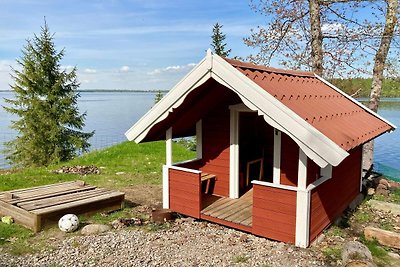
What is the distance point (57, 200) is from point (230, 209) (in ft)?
11.5

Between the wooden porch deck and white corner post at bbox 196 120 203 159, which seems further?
white corner post at bbox 196 120 203 159

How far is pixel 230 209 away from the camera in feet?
21.1

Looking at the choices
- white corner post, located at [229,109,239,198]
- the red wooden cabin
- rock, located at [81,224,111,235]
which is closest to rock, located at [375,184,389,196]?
→ the red wooden cabin

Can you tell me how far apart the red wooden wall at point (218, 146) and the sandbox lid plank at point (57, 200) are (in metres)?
2.48

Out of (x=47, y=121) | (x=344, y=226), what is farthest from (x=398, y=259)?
(x=47, y=121)

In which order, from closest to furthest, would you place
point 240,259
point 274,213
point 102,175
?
point 240,259
point 274,213
point 102,175

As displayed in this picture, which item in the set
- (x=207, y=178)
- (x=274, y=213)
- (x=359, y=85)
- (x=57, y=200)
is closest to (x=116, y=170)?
(x=57, y=200)

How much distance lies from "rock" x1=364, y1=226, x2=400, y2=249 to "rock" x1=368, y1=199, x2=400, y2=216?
2095mm

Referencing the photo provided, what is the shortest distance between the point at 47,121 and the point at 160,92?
11.4 meters

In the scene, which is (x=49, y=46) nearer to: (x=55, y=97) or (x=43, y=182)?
(x=55, y=97)

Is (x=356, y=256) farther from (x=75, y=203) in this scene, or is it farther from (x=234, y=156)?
(x=75, y=203)

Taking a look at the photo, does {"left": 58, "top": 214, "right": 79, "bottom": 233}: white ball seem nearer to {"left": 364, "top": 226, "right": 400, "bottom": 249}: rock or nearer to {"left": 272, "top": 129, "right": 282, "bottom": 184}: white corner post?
{"left": 272, "top": 129, "right": 282, "bottom": 184}: white corner post

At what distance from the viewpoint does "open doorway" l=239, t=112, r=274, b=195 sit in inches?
300

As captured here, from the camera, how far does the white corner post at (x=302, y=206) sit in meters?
4.94
